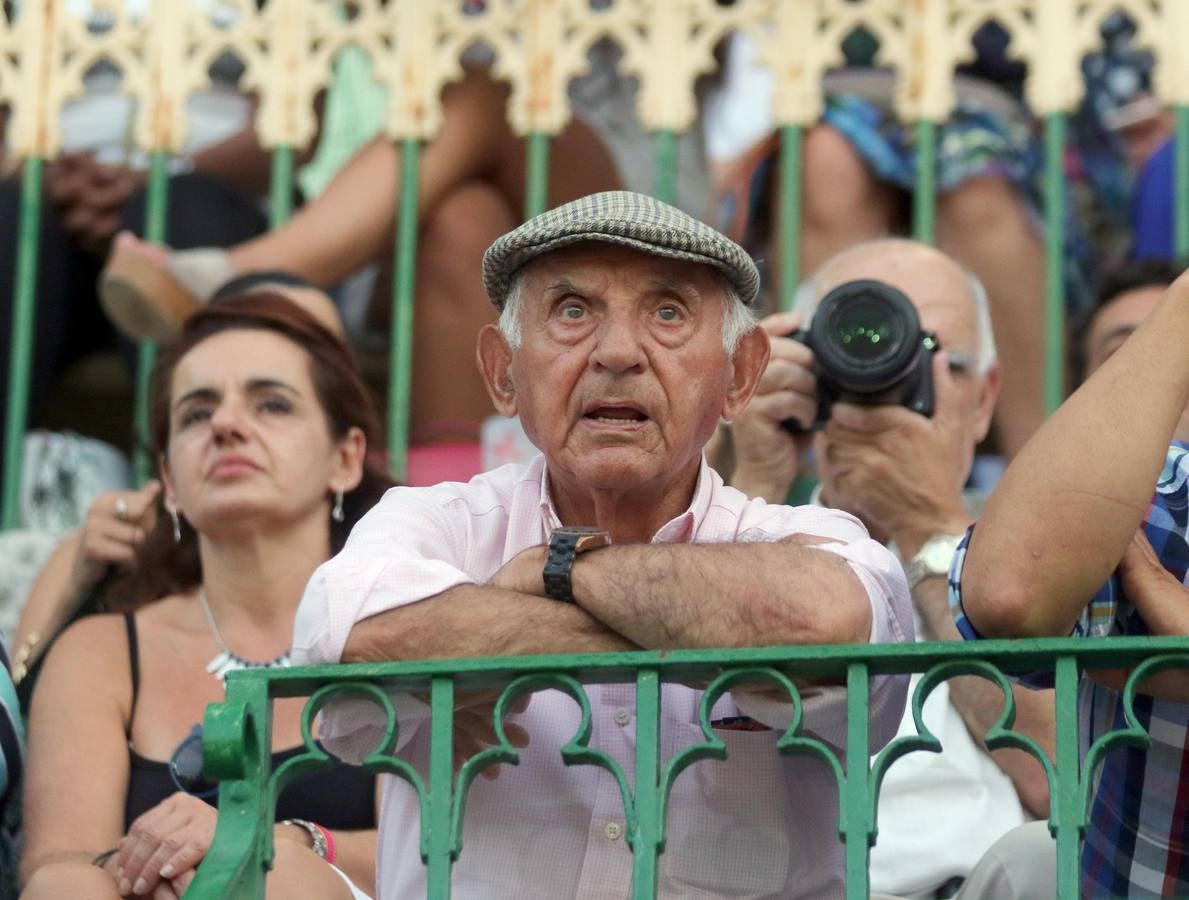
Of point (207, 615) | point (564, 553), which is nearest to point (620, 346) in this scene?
point (564, 553)

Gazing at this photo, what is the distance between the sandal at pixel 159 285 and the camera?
5.25m

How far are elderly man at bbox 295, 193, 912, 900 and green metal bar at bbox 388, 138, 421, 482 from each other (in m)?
1.77

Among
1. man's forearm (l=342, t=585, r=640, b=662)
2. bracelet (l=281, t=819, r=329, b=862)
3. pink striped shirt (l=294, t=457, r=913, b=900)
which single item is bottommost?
bracelet (l=281, t=819, r=329, b=862)

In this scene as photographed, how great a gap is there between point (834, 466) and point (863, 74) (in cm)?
161

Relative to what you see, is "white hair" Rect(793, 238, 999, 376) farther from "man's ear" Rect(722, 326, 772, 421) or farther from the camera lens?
"man's ear" Rect(722, 326, 772, 421)

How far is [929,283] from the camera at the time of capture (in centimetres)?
465

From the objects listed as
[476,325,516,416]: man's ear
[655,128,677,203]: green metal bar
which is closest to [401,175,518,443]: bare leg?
[655,128,677,203]: green metal bar

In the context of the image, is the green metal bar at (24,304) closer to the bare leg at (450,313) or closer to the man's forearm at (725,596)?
the bare leg at (450,313)

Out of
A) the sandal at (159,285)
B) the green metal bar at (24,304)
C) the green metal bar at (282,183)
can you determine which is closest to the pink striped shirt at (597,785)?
the sandal at (159,285)

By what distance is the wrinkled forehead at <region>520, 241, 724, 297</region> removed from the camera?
11.0ft

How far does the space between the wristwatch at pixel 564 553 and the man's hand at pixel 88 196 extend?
2935 mm

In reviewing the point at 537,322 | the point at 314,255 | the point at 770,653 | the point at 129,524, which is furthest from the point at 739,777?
the point at 314,255

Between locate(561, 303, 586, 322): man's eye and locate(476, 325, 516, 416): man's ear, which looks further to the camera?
locate(476, 325, 516, 416): man's ear

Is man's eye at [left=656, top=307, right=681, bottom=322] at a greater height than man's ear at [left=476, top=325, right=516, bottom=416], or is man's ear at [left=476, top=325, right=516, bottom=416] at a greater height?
man's eye at [left=656, top=307, right=681, bottom=322]
